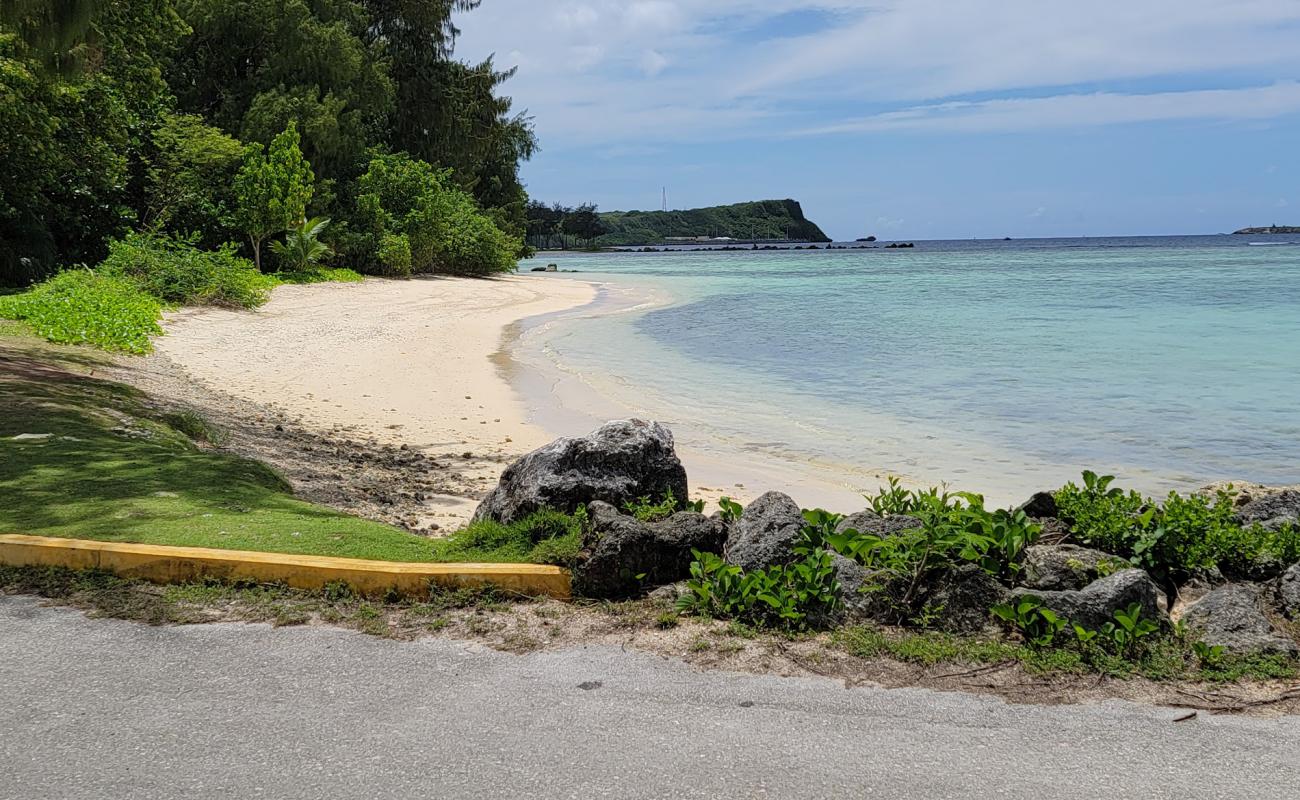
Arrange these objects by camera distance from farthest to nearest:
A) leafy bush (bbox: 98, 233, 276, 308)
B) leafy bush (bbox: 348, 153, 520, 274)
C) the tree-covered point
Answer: leafy bush (bbox: 348, 153, 520, 274) → leafy bush (bbox: 98, 233, 276, 308) → the tree-covered point

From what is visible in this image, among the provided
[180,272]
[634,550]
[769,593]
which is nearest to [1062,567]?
[769,593]

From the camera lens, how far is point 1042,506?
18.3 feet

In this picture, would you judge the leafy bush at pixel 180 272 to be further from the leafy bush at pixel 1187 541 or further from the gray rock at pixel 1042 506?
the leafy bush at pixel 1187 541

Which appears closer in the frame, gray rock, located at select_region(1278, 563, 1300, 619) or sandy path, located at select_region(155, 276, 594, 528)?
gray rock, located at select_region(1278, 563, 1300, 619)

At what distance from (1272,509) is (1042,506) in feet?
4.18

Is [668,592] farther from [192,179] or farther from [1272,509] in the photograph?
[192,179]

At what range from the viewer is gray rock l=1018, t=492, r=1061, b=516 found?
18.2 ft

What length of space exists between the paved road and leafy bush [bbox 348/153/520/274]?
35.8 metres

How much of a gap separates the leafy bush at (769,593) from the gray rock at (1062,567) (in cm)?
89

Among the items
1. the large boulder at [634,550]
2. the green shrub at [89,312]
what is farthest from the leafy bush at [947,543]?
the green shrub at [89,312]

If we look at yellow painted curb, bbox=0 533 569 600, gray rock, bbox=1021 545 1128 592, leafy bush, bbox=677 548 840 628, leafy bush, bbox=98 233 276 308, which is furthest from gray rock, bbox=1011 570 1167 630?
leafy bush, bbox=98 233 276 308

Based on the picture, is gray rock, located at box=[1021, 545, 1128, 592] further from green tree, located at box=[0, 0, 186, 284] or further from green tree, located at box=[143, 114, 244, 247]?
green tree, located at box=[143, 114, 244, 247]

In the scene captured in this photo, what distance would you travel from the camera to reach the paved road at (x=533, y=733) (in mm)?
3082

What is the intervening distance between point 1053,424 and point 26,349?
12854mm
